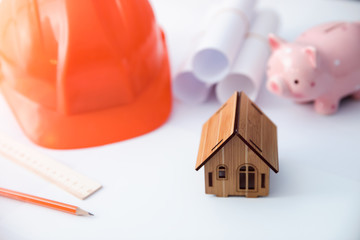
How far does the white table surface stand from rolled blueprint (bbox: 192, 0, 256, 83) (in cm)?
8

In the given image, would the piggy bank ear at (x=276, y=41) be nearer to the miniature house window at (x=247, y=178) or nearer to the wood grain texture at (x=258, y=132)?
the wood grain texture at (x=258, y=132)

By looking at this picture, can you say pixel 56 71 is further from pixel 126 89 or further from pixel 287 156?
pixel 287 156

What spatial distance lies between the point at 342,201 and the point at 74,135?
0.60 meters

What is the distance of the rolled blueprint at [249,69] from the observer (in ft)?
4.35

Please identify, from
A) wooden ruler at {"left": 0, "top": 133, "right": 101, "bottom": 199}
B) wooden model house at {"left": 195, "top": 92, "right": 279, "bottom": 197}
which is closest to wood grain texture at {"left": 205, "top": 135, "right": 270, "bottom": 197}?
wooden model house at {"left": 195, "top": 92, "right": 279, "bottom": 197}

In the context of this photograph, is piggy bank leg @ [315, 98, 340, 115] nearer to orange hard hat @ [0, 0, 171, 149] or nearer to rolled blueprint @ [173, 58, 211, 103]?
rolled blueprint @ [173, 58, 211, 103]

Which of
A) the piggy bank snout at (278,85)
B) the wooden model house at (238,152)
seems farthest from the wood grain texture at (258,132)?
the piggy bank snout at (278,85)

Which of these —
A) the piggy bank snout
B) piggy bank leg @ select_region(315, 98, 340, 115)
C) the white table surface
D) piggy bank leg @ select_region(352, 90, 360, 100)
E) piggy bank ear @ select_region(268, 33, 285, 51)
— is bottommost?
the white table surface

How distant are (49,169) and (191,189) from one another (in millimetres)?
316

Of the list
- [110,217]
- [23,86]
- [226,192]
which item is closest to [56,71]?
[23,86]

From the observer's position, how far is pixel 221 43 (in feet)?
4.31

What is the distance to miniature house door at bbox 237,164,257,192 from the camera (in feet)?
3.28

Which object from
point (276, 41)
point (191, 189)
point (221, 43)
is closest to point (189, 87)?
point (221, 43)

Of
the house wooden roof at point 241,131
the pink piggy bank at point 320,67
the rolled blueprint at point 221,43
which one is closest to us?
the house wooden roof at point 241,131
